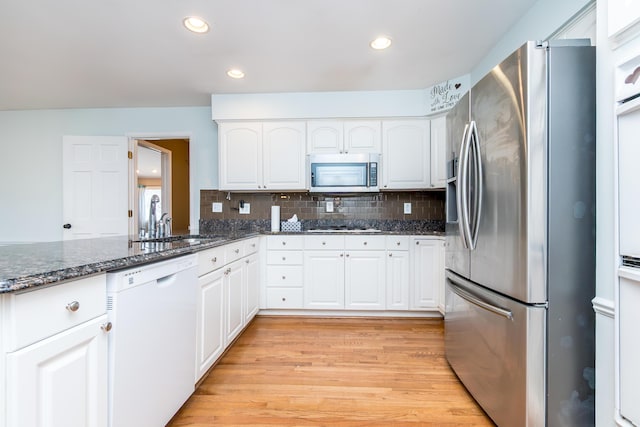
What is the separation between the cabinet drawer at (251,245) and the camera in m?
2.65

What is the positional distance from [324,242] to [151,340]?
6.44ft

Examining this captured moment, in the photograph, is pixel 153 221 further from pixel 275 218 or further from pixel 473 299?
pixel 473 299

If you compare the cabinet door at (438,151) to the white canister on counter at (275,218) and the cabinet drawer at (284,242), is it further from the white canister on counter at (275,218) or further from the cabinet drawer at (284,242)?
the white canister on counter at (275,218)

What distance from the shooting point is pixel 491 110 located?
147cm

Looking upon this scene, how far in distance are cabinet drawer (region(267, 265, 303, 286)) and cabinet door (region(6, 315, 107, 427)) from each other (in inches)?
81.3

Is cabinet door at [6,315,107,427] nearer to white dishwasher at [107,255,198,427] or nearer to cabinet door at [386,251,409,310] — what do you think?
white dishwasher at [107,255,198,427]

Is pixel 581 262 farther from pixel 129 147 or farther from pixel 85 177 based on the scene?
pixel 85 177

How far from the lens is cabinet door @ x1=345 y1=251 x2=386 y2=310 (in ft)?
9.95

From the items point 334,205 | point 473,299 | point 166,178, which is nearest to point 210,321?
point 473,299

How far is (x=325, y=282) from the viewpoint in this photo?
10.0 ft

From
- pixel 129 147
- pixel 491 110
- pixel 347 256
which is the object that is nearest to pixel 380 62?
pixel 491 110

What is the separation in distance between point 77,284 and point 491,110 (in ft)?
6.18

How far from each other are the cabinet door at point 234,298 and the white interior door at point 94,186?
6.83 ft

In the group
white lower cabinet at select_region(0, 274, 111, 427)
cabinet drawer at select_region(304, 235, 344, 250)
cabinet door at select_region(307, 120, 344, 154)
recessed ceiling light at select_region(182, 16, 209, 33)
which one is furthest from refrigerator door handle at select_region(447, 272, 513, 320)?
recessed ceiling light at select_region(182, 16, 209, 33)
